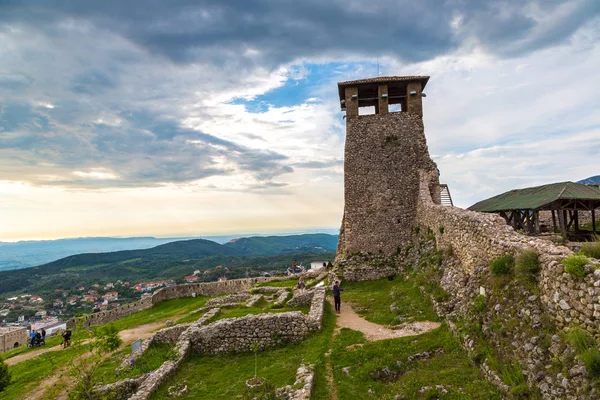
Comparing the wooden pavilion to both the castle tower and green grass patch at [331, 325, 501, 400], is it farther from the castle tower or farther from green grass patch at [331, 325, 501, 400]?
green grass patch at [331, 325, 501, 400]

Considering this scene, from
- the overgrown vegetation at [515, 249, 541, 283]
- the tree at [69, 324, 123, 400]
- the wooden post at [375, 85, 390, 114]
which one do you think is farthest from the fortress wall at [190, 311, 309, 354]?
the wooden post at [375, 85, 390, 114]

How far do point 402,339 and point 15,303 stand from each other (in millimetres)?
106506

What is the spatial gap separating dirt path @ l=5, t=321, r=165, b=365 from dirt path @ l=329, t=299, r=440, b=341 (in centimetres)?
1269

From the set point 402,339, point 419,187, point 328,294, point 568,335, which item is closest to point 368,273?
point 328,294

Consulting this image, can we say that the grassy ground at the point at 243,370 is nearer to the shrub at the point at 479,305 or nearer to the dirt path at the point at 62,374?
the dirt path at the point at 62,374

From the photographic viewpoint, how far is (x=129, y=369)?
1345 centimetres

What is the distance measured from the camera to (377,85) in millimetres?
24016

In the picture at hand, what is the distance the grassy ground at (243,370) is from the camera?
10273 mm

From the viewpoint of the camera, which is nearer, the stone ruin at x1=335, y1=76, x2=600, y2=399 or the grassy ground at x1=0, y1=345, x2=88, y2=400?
the stone ruin at x1=335, y1=76, x2=600, y2=399

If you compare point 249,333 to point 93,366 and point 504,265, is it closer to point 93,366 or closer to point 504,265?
point 93,366

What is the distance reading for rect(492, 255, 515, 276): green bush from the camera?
8477 millimetres

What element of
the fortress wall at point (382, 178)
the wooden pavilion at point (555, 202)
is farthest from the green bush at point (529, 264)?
the fortress wall at point (382, 178)

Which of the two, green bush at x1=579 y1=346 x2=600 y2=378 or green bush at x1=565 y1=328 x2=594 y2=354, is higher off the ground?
green bush at x1=565 y1=328 x2=594 y2=354

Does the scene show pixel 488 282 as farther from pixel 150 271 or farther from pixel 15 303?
pixel 150 271
